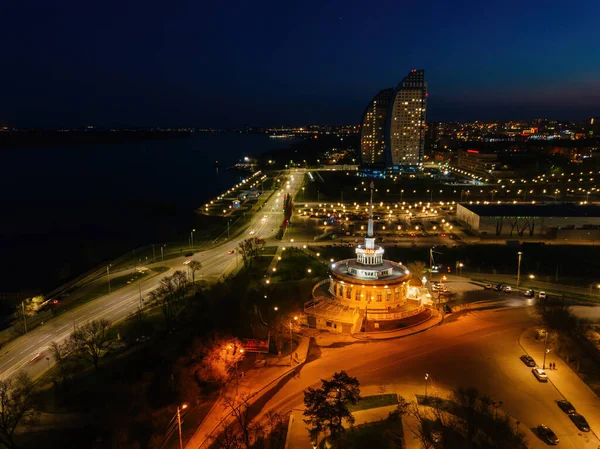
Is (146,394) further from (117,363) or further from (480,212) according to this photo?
(480,212)

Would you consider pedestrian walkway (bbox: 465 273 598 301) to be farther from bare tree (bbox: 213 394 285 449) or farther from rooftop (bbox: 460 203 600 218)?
bare tree (bbox: 213 394 285 449)

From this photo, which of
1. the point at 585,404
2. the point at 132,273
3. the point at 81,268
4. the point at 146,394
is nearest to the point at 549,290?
the point at 585,404

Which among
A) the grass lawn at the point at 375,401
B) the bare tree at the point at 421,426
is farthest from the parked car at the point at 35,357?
the bare tree at the point at 421,426

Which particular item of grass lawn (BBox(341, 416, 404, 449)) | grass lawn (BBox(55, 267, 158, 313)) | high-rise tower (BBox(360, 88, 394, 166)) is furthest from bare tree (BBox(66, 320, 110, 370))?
high-rise tower (BBox(360, 88, 394, 166))

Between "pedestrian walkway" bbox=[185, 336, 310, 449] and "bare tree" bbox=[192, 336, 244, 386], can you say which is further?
"bare tree" bbox=[192, 336, 244, 386]

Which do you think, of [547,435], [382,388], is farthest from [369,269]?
[547,435]

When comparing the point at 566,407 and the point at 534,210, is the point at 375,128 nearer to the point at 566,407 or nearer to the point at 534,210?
the point at 534,210
